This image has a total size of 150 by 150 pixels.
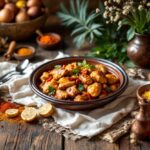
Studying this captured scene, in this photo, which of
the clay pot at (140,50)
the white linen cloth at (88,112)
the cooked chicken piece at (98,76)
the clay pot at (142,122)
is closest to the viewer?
the clay pot at (142,122)

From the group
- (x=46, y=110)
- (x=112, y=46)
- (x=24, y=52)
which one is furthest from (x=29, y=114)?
(x=112, y=46)

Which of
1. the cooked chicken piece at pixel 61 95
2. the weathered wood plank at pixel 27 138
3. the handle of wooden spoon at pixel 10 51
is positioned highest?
the cooked chicken piece at pixel 61 95

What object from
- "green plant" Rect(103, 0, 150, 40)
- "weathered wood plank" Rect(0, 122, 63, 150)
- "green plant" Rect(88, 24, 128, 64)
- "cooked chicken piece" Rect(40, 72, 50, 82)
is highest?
"green plant" Rect(103, 0, 150, 40)

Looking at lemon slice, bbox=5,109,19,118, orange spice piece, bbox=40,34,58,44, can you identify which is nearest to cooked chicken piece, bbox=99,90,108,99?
lemon slice, bbox=5,109,19,118

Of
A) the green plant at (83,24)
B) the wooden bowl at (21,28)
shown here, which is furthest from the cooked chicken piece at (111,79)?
the wooden bowl at (21,28)

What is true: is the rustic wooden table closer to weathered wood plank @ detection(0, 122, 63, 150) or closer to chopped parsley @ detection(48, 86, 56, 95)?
weathered wood plank @ detection(0, 122, 63, 150)

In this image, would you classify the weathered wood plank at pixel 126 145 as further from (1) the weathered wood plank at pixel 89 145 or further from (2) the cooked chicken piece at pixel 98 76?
(2) the cooked chicken piece at pixel 98 76
